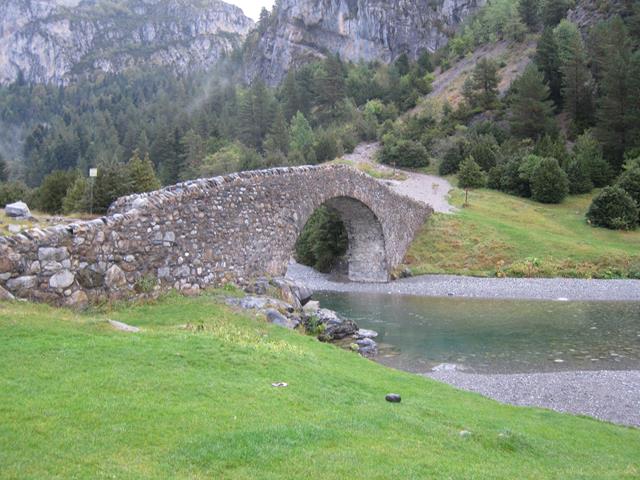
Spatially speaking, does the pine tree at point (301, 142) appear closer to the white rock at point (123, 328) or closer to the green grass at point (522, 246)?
the green grass at point (522, 246)

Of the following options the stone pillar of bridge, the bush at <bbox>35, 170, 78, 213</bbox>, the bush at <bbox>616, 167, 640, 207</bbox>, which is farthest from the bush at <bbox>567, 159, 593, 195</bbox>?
the bush at <bbox>35, 170, 78, 213</bbox>

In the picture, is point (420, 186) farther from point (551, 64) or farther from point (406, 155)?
point (551, 64)

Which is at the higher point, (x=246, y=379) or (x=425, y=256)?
(x=246, y=379)

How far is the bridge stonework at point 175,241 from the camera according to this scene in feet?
38.2

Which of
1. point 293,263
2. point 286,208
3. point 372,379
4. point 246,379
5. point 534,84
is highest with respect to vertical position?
point 534,84

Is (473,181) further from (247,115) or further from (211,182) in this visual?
(247,115)

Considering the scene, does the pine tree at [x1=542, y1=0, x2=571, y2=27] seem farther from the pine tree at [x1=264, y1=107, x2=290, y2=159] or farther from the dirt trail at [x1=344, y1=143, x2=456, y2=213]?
the pine tree at [x1=264, y1=107, x2=290, y2=159]

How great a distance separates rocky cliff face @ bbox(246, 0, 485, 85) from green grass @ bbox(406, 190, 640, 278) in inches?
3899

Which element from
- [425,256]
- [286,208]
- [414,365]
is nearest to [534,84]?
[425,256]

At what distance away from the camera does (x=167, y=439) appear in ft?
19.1

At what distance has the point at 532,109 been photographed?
2467 inches

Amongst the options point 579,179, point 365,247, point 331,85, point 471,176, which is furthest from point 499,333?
point 331,85

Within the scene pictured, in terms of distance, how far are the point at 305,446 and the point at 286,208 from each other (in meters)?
15.7

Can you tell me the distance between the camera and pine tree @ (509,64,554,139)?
62250mm
